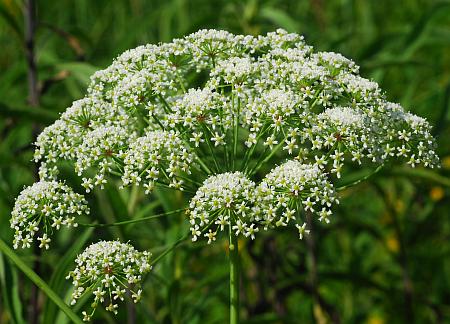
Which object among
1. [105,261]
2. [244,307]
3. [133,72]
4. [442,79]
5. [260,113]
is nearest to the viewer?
[105,261]

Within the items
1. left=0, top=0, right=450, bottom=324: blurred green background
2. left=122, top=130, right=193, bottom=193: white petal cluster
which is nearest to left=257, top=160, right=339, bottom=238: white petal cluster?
left=122, top=130, right=193, bottom=193: white petal cluster

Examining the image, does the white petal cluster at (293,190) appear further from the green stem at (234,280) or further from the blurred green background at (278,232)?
the blurred green background at (278,232)

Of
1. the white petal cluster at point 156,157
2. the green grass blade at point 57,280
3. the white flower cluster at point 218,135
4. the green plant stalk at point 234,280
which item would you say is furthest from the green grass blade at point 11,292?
the green plant stalk at point 234,280

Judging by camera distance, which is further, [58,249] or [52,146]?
[58,249]

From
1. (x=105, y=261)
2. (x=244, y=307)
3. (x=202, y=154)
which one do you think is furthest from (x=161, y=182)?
(x=244, y=307)

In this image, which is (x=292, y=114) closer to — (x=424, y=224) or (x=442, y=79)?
(x=424, y=224)

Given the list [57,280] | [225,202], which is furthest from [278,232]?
[225,202]

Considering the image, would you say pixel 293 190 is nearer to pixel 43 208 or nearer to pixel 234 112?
pixel 234 112

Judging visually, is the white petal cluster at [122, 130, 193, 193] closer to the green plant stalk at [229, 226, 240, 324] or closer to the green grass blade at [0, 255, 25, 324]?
the green plant stalk at [229, 226, 240, 324]
